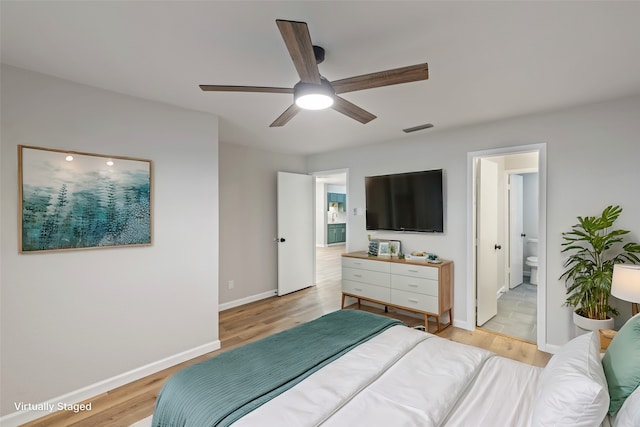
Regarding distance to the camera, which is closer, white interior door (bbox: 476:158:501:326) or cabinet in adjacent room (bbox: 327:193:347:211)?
white interior door (bbox: 476:158:501:326)

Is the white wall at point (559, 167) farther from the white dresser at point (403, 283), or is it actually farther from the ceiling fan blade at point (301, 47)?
the ceiling fan blade at point (301, 47)

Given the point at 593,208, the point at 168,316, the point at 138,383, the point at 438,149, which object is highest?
the point at 438,149

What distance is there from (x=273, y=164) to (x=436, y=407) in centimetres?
425

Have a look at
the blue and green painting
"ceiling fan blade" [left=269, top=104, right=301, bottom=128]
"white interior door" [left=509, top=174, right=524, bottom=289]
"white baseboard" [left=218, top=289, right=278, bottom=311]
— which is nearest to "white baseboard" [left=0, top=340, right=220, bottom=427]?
the blue and green painting

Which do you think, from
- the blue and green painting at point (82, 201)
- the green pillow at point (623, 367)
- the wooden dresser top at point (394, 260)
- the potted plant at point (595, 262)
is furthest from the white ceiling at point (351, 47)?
the wooden dresser top at point (394, 260)

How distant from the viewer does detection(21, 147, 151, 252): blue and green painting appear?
2.08m

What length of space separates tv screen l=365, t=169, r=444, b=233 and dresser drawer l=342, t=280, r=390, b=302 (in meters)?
0.85

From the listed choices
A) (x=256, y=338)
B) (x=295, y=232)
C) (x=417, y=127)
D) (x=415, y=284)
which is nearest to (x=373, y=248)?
(x=415, y=284)

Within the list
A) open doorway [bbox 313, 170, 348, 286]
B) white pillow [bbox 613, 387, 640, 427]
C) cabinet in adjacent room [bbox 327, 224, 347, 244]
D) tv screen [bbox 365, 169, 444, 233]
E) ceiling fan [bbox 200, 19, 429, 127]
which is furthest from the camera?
cabinet in adjacent room [bbox 327, 224, 347, 244]

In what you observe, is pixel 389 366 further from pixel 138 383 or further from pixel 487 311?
pixel 487 311

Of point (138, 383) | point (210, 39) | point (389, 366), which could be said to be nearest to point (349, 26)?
point (210, 39)

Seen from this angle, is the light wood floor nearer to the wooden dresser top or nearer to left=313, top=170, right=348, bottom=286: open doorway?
the wooden dresser top

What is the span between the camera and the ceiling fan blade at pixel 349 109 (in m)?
1.88

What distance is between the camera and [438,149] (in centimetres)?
378
